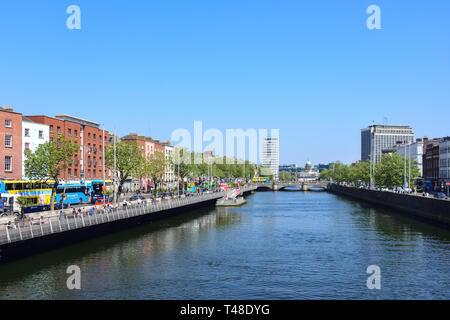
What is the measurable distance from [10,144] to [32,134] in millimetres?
7423

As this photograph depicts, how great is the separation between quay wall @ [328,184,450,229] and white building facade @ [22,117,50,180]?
68.2m

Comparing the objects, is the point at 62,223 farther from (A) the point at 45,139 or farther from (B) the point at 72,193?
(A) the point at 45,139

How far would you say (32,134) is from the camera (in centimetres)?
9106

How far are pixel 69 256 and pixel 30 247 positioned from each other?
3890mm

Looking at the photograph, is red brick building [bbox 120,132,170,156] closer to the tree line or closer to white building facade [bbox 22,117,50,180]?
the tree line

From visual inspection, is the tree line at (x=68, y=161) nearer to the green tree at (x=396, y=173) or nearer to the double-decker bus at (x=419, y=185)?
the green tree at (x=396, y=173)

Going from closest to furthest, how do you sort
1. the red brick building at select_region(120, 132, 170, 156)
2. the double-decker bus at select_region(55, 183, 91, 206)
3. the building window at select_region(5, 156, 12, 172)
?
the double-decker bus at select_region(55, 183, 91, 206) → the building window at select_region(5, 156, 12, 172) → the red brick building at select_region(120, 132, 170, 156)

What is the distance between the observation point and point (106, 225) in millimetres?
64062

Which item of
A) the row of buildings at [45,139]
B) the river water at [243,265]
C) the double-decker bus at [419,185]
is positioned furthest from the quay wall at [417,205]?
the row of buildings at [45,139]

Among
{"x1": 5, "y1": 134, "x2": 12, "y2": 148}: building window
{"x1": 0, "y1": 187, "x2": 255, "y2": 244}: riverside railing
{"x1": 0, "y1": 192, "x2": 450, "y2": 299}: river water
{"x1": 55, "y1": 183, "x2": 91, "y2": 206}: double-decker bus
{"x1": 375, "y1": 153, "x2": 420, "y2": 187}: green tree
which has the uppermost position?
{"x1": 5, "y1": 134, "x2": 12, "y2": 148}: building window

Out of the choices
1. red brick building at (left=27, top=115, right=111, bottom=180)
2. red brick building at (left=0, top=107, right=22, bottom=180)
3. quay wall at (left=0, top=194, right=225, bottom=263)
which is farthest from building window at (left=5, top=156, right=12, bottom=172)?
quay wall at (left=0, top=194, right=225, bottom=263)

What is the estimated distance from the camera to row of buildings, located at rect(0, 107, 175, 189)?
83.0 m

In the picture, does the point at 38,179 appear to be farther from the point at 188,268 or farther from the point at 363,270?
the point at 363,270

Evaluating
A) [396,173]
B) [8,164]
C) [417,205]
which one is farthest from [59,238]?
[396,173]
